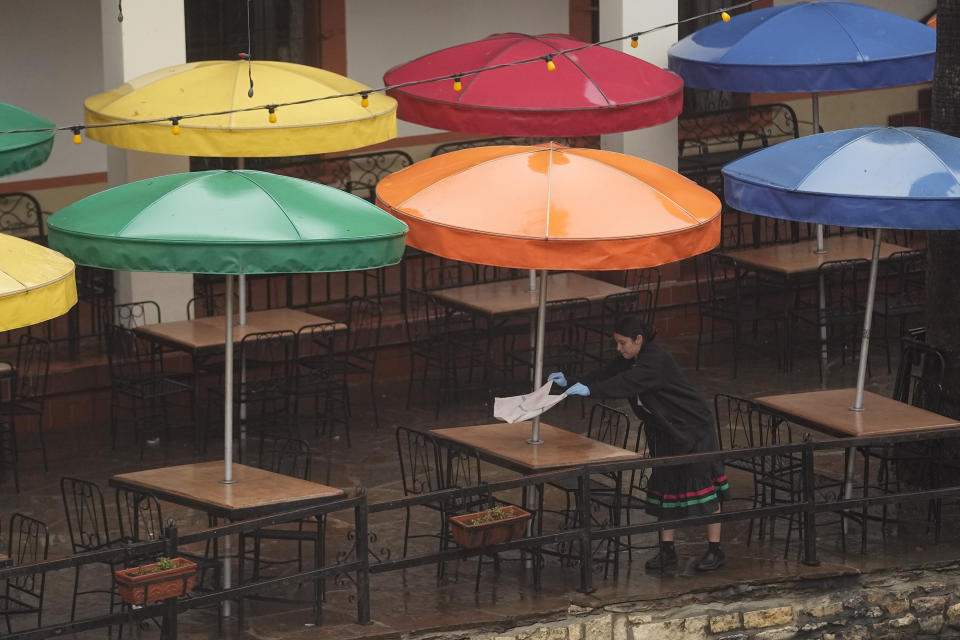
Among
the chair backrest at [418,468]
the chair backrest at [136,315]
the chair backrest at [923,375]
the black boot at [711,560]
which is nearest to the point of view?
the black boot at [711,560]

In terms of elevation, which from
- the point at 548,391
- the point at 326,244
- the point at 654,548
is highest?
the point at 326,244

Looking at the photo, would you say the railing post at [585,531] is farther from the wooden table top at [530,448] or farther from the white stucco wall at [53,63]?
the white stucco wall at [53,63]

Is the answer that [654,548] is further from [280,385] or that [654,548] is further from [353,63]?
[353,63]

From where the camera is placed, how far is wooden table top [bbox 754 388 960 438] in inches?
470

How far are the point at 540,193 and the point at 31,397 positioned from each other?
423cm

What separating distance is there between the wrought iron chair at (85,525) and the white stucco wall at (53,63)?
17.2 feet

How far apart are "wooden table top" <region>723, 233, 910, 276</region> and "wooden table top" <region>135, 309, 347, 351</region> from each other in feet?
11.9

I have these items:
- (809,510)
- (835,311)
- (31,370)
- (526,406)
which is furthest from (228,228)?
(835,311)

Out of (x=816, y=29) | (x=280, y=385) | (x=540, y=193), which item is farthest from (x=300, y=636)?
(x=816, y=29)

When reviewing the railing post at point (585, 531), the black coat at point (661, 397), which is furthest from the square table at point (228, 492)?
the black coat at point (661, 397)

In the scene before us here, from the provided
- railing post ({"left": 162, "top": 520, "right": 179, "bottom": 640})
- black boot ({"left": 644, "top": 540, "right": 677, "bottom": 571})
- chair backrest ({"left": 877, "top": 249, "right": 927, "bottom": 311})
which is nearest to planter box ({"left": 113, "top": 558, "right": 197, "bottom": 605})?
Result: railing post ({"left": 162, "top": 520, "right": 179, "bottom": 640})

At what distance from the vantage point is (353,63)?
18.4m

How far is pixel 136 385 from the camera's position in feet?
45.4

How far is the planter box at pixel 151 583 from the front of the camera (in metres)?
9.65
